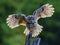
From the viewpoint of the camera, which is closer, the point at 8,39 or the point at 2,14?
the point at 8,39

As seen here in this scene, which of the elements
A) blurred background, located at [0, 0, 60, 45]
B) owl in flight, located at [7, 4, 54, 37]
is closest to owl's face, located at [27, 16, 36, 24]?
owl in flight, located at [7, 4, 54, 37]

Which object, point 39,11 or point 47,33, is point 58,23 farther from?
point 39,11

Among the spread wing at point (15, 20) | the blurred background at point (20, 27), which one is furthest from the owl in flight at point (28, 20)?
the blurred background at point (20, 27)

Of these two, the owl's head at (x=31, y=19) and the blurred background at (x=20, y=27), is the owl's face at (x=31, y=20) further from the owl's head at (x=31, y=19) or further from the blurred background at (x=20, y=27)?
the blurred background at (x=20, y=27)

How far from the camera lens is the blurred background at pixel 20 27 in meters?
4.05

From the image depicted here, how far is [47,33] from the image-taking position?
4.68m

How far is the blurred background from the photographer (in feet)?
13.3

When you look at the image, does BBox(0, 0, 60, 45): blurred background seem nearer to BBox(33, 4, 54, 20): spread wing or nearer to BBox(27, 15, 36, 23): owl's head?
BBox(33, 4, 54, 20): spread wing

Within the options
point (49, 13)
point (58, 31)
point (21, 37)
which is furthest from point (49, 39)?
point (49, 13)

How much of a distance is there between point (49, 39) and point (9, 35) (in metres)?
0.88

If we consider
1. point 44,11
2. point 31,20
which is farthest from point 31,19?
point 44,11

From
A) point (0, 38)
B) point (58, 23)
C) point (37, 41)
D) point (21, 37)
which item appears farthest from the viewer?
point (58, 23)

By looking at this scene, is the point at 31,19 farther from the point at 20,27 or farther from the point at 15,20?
the point at 20,27

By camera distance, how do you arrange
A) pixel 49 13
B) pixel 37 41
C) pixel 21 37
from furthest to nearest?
pixel 21 37 → pixel 49 13 → pixel 37 41
